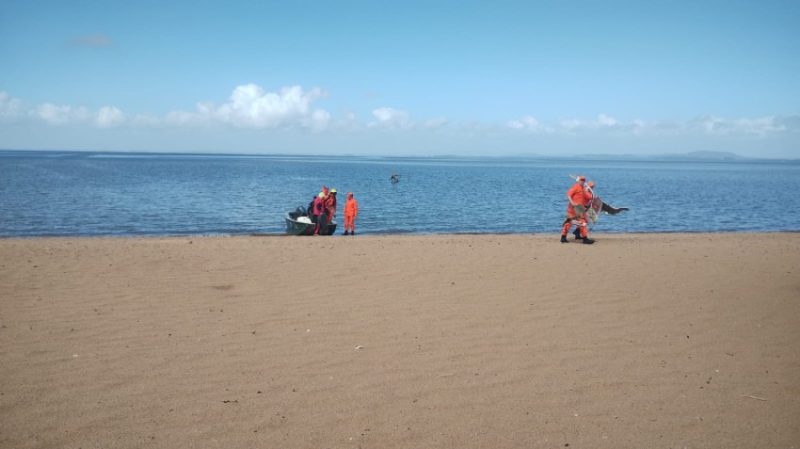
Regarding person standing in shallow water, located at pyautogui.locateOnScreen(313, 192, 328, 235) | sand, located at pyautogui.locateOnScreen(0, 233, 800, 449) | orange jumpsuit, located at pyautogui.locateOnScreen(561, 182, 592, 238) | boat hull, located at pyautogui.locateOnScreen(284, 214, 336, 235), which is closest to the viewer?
sand, located at pyautogui.locateOnScreen(0, 233, 800, 449)

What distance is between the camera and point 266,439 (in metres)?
5.18

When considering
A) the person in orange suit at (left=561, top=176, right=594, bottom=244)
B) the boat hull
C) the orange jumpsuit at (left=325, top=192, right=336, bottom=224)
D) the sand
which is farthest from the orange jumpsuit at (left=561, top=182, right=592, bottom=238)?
the boat hull

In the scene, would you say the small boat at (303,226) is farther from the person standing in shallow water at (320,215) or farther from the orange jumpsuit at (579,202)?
the orange jumpsuit at (579,202)

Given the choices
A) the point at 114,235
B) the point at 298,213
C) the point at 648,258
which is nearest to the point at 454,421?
the point at 648,258

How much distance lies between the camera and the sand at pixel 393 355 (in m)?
5.40

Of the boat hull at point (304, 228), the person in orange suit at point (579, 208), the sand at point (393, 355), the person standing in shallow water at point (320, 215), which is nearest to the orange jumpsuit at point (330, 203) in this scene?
the person standing in shallow water at point (320, 215)

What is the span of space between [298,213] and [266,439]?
1867 cm

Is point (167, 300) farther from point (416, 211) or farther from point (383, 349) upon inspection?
point (416, 211)

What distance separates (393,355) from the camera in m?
7.29

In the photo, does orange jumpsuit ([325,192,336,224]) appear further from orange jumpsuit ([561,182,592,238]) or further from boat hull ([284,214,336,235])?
orange jumpsuit ([561,182,592,238])

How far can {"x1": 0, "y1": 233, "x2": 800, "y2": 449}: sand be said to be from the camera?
5.40 m

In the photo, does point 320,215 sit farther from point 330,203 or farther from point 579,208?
point 579,208

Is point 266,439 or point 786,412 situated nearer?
point 266,439

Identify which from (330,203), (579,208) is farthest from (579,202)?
(330,203)
